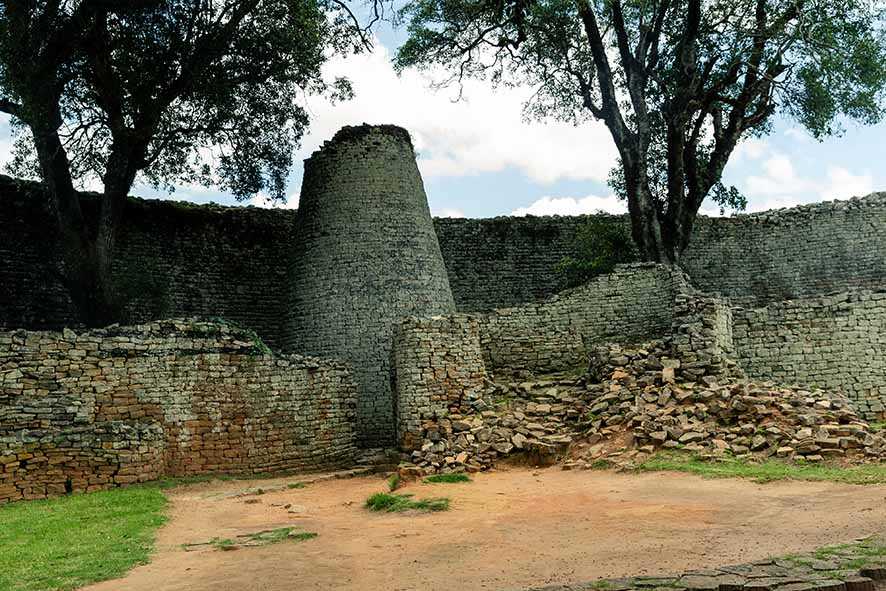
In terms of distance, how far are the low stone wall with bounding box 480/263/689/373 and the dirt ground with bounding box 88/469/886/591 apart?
5260 millimetres

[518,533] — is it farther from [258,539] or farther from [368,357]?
[368,357]

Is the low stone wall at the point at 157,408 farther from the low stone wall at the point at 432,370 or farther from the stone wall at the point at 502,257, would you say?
the stone wall at the point at 502,257

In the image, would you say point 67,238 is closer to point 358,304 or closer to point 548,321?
point 358,304

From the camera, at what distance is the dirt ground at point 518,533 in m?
5.67

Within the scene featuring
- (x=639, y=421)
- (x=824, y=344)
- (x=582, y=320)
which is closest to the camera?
(x=639, y=421)

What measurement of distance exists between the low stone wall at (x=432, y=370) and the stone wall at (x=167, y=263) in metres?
4.66

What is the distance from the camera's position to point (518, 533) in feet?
22.9

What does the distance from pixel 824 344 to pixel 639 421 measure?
4863 mm

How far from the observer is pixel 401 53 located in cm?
2002

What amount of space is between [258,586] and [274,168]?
14386mm

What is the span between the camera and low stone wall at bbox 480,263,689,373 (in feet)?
49.5

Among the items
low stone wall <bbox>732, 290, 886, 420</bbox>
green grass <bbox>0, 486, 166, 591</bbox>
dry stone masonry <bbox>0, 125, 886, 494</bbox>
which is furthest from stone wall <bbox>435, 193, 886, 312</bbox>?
green grass <bbox>0, 486, 166, 591</bbox>

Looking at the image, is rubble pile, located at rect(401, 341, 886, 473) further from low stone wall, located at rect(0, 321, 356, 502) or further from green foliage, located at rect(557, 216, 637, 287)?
green foliage, located at rect(557, 216, 637, 287)

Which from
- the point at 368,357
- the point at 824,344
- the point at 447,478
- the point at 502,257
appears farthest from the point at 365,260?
the point at 824,344
